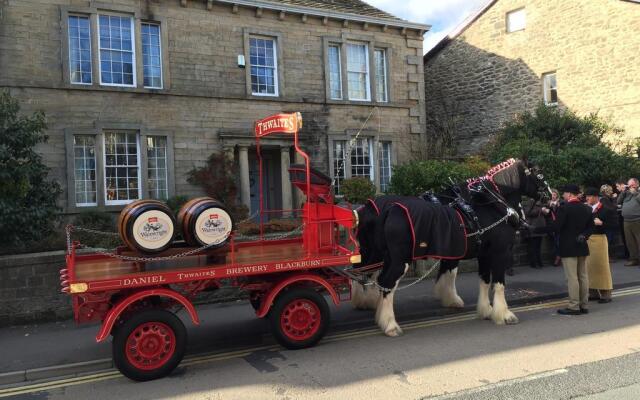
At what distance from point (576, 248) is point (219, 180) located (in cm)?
1017

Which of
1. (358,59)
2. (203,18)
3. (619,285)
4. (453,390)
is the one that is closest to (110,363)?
(453,390)

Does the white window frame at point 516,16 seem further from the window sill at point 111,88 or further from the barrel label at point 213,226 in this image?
the barrel label at point 213,226

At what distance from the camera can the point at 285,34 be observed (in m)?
16.4

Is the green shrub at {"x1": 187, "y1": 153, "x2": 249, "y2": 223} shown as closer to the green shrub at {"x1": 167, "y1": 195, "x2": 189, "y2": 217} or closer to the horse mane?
the green shrub at {"x1": 167, "y1": 195, "x2": 189, "y2": 217}

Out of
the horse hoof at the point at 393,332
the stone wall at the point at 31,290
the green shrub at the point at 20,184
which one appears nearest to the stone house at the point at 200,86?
the green shrub at the point at 20,184

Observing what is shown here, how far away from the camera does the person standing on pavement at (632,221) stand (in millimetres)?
11570

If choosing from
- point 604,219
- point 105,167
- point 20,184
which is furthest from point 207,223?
point 105,167

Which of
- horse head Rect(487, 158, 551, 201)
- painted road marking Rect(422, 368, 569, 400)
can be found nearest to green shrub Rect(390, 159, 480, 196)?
horse head Rect(487, 158, 551, 201)

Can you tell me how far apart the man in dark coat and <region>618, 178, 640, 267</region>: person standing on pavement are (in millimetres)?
4925

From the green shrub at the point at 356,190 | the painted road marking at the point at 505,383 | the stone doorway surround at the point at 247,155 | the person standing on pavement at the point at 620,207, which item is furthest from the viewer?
the green shrub at the point at 356,190

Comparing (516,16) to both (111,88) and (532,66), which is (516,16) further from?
(111,88)

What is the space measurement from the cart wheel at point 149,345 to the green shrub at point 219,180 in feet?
31.1

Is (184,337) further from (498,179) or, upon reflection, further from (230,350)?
(498,179)

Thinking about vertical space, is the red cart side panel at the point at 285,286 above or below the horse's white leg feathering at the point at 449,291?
above
